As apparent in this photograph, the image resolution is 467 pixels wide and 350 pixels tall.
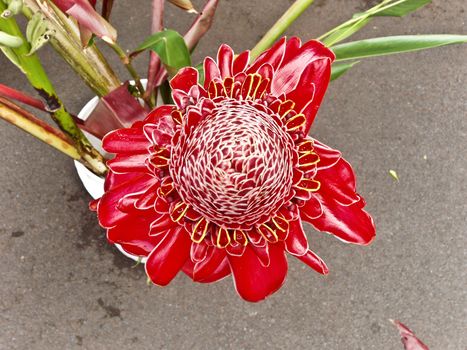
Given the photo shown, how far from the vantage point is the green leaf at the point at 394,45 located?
0.58 metres

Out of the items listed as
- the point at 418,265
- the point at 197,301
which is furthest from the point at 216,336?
the point at 418,265

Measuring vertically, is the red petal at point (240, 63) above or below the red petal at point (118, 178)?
above

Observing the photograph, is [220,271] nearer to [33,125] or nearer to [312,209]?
[312,209]

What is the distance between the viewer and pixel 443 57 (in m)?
1.26

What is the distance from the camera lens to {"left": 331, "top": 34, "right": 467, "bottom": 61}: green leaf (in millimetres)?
578

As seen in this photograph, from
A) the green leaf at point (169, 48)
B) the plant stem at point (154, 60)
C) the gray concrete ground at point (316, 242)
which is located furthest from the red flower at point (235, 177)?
the gray concrete ground at point (316, 242)

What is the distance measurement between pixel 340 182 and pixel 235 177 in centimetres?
12

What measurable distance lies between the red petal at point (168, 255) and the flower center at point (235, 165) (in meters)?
0.05

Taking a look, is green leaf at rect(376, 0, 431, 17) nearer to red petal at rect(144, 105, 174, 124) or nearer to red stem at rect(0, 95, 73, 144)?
red petal at rect(144, 105, 174, 124)

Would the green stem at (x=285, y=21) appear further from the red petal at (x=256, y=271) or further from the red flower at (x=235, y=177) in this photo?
the red petal at (x=256, y=271)

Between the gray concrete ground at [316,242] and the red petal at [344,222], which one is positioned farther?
the gray concrete ground at [316,242]

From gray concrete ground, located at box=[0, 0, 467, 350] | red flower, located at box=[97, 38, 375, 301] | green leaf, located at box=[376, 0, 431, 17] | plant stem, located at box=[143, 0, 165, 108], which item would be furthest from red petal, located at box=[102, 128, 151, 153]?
gray concrete ground, located at box=[0, 0, 467, 350]

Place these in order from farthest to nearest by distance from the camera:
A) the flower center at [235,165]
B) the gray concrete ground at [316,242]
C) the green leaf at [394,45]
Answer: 1. the gray concrete ground at [316,242]
2. the green leaf at [394,45]
3. the flower center at [235,165]

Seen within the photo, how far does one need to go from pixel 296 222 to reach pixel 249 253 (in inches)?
2.1
